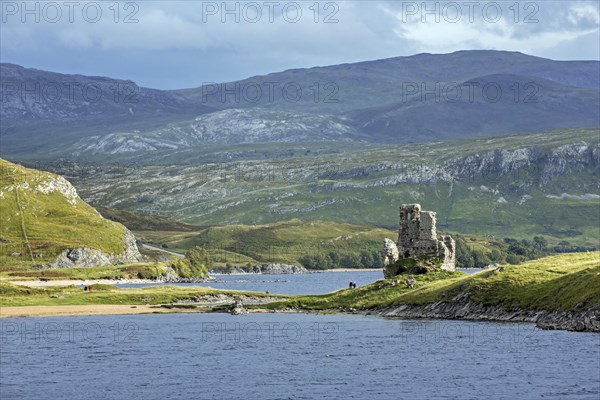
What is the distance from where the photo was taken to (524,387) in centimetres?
7694

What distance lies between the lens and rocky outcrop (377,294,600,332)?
4222 inches

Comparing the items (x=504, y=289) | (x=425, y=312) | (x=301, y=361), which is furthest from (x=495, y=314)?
(x=301, y=361)

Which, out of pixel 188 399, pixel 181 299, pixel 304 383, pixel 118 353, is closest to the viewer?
pixel 188 399

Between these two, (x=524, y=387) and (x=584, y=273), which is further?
(x=584, y=273)

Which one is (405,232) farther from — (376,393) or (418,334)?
(376,393)

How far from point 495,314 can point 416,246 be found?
3157cm

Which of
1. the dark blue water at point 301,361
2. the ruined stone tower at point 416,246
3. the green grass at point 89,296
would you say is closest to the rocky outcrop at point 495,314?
the dark blue water at point 301,361

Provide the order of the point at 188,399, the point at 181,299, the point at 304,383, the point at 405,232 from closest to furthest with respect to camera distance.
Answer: the point at 188,399 < the point at 304,383 < the point at 405,232 < the point at 181,299

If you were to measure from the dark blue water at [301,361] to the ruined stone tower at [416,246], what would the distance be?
21.9m

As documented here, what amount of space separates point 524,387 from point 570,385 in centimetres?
361

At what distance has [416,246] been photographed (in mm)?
156125

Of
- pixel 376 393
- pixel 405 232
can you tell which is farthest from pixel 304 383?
Result: pixel 405 232

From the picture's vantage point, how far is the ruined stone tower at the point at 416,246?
155125mm

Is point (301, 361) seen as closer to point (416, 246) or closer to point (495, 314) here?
point (495, 314)
